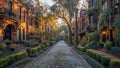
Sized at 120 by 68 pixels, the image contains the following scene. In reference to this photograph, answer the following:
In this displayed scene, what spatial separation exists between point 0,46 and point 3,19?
23.4 feet

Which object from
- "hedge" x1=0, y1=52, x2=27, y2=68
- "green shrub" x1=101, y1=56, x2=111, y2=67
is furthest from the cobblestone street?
"green shrub" x1=101, y1=56, x2=111, y2=67

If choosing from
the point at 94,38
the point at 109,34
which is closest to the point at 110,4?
the point at 109,34

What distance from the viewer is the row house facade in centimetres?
2633

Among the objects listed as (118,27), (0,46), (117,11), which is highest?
(117,11)

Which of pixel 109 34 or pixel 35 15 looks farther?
pixel 35 15

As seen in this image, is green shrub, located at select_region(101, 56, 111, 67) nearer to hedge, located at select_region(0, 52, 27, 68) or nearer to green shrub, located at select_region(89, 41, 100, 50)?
hedge, located at select_region(0, 52, 27, 68)

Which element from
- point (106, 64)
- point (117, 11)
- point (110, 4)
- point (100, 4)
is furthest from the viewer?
point (100, 4)

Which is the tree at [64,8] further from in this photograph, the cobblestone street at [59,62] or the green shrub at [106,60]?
the green shrub at [106,60]

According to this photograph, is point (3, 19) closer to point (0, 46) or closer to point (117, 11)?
point (0, 46)

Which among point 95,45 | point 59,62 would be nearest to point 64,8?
point 95,45

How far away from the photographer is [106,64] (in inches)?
496

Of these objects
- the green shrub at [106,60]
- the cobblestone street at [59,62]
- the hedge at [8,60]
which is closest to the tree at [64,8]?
the cobblestone street at [59,62]

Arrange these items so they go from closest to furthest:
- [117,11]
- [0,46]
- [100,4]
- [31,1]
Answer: [0,46] → [117,11] → [100,4] → [31,1]

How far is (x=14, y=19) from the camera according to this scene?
2886 cm
